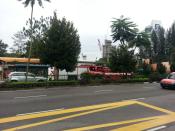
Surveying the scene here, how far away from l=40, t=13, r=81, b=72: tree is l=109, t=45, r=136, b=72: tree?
5698 mm

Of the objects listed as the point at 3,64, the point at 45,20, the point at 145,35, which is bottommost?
the point at 3,64

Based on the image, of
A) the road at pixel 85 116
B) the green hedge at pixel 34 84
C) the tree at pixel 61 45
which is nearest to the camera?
the road at pixel 85 116

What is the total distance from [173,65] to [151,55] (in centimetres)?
2636

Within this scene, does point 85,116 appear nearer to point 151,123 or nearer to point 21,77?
point 151,123

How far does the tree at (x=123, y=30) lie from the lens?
56.0 meters

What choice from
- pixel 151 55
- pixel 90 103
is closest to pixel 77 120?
pixel 90 103

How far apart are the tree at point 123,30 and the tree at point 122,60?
1154cm

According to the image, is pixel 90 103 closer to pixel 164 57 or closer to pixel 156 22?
pixel 164 57

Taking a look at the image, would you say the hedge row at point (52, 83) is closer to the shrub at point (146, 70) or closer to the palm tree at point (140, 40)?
the shrub at point (146, 70)

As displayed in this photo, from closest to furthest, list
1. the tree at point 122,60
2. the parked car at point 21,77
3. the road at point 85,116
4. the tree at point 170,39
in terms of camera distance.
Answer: the road at point 85,116 < the parked car at point 21,77 < the tree at point 122,60 < the tree at point 170,39

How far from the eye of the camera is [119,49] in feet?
147

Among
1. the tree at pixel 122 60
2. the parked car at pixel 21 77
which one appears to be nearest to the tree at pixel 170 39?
the tree at pixel 122 60

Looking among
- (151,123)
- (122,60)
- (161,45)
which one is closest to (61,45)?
(122,60)

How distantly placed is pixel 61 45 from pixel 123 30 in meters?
19.3
